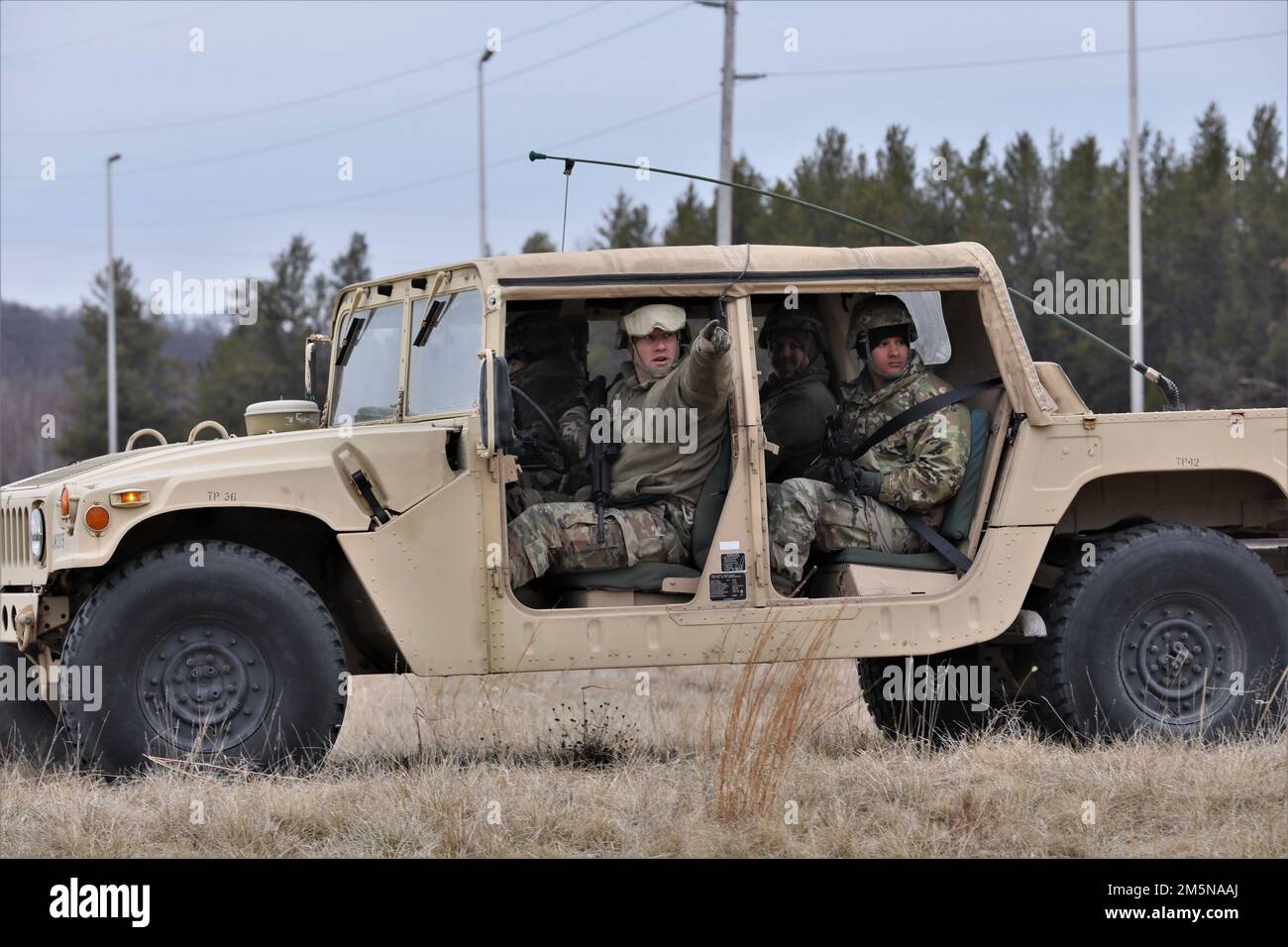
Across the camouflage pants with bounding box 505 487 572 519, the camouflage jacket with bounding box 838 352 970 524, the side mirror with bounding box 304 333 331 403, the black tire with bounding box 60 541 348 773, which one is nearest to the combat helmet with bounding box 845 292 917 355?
the camouflage jacket with bounding box 838 352 970 524

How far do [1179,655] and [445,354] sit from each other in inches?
122

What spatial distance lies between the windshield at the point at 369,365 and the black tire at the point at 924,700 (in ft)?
7.90

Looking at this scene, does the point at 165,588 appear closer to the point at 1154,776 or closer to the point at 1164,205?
the point at 1154,776

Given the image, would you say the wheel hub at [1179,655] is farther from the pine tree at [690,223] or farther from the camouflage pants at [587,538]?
the pine tree at [690,223]

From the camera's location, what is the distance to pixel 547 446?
646 centimetres

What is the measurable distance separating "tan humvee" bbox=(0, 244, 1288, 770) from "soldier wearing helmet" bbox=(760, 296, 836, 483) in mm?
126

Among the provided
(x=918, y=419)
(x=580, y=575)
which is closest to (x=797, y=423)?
(x=918, y=419)

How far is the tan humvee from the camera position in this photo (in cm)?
583

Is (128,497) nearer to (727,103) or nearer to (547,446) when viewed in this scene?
(547,446)

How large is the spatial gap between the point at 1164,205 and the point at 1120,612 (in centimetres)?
3684

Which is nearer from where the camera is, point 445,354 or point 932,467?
point 445,354

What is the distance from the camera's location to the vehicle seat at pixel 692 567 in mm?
6273
